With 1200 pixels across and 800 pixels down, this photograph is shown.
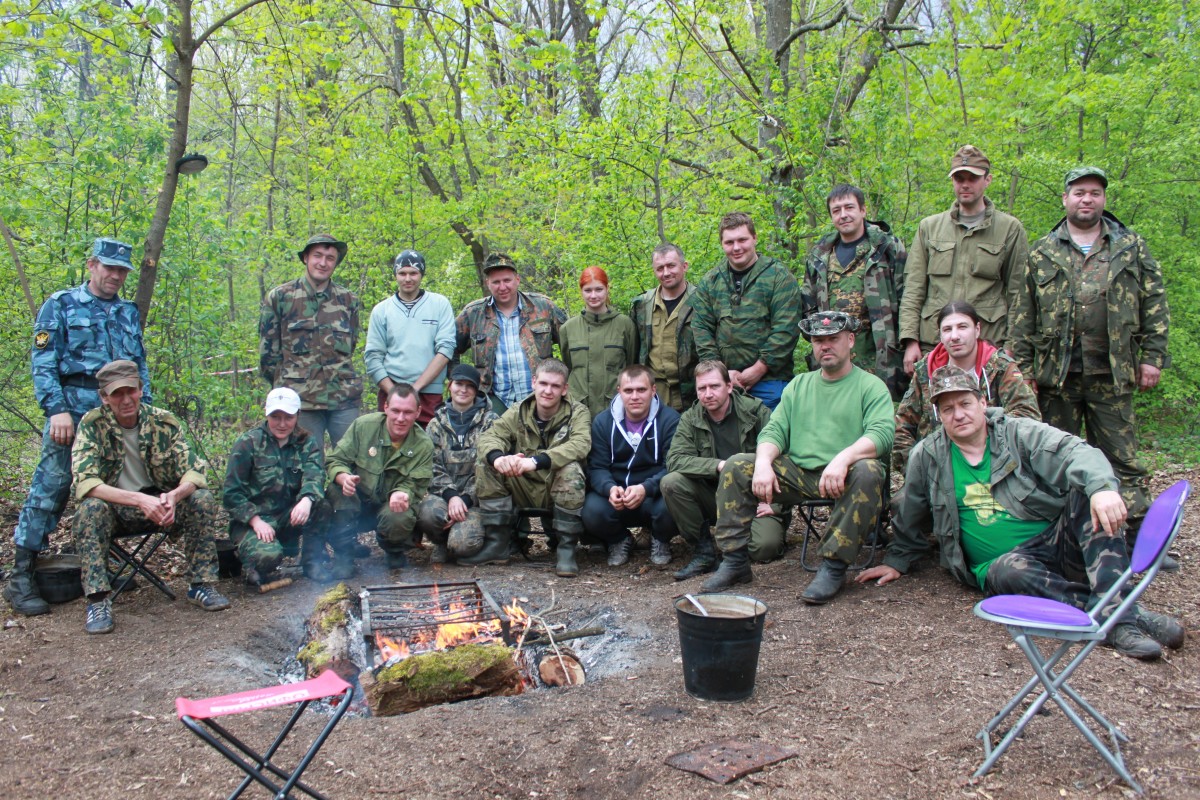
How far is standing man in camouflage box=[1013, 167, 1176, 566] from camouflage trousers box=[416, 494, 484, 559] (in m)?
3.79

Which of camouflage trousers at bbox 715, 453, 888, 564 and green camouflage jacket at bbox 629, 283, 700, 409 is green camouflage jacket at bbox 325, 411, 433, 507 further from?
camouflage trousers at bbox 715, 453, 888, 564

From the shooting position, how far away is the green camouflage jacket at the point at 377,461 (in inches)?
230

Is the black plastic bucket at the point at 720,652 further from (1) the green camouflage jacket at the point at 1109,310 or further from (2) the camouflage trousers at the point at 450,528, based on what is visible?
(1) the green camouflage jacket at the point at 1109,310

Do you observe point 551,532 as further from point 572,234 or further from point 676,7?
point 676,7

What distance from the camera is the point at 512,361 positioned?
6477 mm

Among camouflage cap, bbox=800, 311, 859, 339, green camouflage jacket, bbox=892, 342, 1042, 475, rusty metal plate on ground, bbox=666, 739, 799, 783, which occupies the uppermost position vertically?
camouflage cap, bbox=800, 311, 859, 339

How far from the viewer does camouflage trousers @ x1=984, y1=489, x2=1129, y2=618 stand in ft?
11.6

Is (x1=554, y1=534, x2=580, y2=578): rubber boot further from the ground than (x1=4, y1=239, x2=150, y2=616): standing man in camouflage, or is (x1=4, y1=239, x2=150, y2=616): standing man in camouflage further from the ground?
(x1=4, y1=239, x2=150, y2=616): standing man in camouflage

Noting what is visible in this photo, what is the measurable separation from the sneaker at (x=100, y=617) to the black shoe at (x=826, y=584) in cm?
389

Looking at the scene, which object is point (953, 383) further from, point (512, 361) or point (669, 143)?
point (669, 143)

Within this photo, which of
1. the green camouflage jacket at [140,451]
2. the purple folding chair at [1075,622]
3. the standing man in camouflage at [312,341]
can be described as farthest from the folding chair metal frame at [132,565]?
the purple folding chair at [1075,622]

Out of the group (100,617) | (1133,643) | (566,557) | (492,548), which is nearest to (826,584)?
(1133,643)

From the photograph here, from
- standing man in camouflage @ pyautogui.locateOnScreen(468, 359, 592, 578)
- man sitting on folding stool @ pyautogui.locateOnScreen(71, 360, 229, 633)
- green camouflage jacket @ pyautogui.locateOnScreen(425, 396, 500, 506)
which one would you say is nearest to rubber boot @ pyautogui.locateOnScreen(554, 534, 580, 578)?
standing man in camouflage @ pyautogui.locateOnScreen(468, 359, 592, 578)

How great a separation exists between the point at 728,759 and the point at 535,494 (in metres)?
3.20
